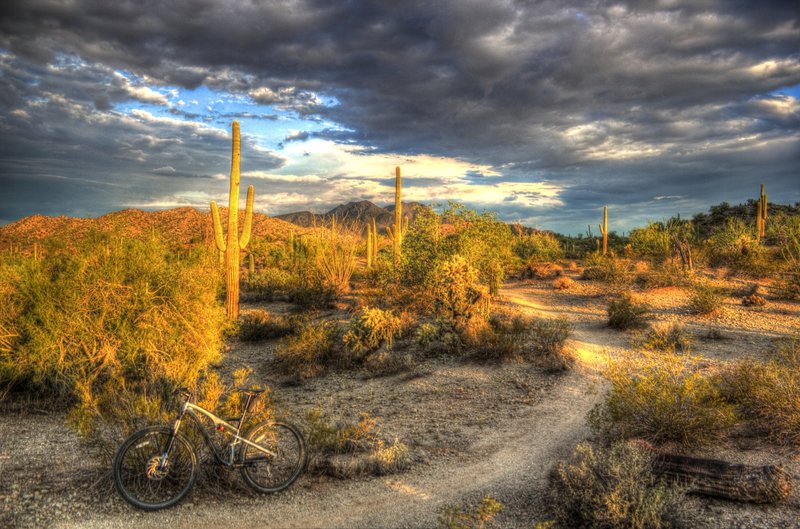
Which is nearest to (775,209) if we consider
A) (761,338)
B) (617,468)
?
(761,338)

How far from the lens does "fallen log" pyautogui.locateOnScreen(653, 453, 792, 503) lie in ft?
16.1

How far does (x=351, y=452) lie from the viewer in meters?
6.77

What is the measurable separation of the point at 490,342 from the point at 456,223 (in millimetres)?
5139

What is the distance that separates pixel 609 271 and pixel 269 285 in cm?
1437

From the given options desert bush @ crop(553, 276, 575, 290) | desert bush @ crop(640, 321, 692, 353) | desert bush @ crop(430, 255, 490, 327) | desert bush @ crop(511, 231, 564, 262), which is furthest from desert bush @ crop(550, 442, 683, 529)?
desert bush @ crop(511, 231, 564, 262)

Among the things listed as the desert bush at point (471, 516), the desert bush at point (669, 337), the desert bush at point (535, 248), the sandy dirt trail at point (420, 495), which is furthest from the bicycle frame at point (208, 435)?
the desert bush at point (535, 248)

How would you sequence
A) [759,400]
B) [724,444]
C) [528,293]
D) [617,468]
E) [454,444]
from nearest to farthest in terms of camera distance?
1. [617,468]
2. [724,444]
3. [759,400]
4. [454,444]
5. [528,293]

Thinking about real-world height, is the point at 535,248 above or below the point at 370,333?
above

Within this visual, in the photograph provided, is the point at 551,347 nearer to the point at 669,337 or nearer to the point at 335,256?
the point at 669,337

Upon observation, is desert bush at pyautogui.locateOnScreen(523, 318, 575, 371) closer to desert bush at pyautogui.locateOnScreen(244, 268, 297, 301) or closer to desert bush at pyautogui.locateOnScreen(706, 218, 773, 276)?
desert bush at pyautogui.locateOnScreen(706, 218, 773, 276)

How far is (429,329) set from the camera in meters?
12.5

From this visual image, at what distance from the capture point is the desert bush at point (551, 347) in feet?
35.2

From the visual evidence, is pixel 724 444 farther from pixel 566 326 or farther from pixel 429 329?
pixel 429 329

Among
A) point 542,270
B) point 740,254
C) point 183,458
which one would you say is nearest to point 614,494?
point 183,458
